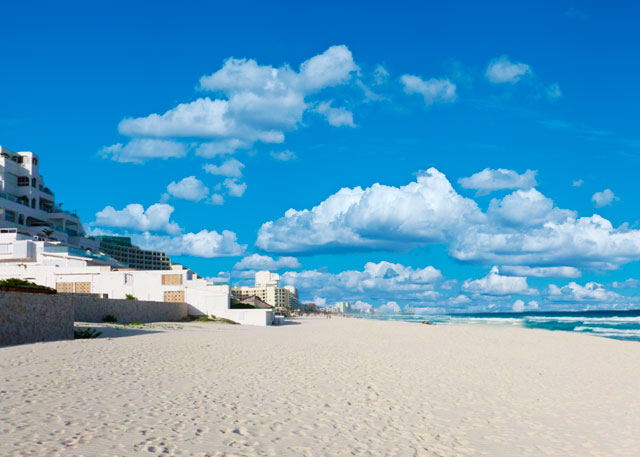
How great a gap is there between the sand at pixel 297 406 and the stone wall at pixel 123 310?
13.9 metres

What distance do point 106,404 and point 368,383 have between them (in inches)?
252

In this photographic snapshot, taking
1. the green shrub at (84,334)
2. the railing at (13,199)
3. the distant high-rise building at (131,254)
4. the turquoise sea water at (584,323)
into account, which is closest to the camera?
the green shrub at (84,334)

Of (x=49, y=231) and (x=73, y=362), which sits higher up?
(x=49, y=231)

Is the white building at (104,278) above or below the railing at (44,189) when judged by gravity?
below

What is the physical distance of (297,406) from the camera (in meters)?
10.4

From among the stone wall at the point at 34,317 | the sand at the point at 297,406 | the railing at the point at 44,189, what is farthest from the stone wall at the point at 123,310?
the railing at the point at 44,189

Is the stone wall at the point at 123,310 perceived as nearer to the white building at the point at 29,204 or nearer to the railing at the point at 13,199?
the white building at the point at 29,204

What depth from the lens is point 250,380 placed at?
1334 centimetres

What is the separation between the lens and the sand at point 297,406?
766cm

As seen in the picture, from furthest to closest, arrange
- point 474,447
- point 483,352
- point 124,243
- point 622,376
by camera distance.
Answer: point 124,243
point 483,352
point 622,376
point 474,447

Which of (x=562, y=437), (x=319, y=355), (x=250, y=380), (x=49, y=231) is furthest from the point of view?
(x=49, y=231)

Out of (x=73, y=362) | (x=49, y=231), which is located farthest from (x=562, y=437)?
(x=49, y=231)

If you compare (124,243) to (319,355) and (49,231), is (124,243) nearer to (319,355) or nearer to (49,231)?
(49,231)

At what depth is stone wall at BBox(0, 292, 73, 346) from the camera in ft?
59.1
